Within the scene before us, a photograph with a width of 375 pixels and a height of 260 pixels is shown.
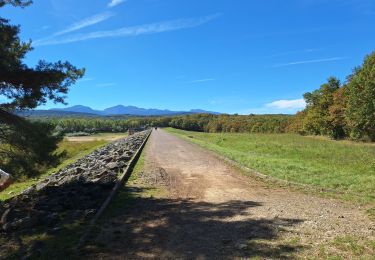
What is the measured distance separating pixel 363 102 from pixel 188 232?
4730 centimetres

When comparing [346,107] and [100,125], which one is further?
[100,125]

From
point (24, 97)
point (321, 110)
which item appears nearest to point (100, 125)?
point (321, 110)

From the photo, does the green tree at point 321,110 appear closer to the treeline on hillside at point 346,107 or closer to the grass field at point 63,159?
the treeline on hillside at point 346,107

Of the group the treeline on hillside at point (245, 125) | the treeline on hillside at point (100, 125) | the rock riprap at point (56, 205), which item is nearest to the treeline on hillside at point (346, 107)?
the treeline on hillside at point (245, 125)

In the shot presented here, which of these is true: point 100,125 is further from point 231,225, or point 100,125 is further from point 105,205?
point 231,225

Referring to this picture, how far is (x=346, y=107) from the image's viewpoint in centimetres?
5928

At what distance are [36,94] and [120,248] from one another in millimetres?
7130

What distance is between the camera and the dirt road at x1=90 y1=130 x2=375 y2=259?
6875 millimetres

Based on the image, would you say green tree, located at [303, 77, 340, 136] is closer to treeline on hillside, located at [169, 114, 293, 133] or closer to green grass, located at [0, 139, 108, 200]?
treeline on hillside, located at [169, 114, 293, 133]

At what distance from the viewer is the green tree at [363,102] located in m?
48.7

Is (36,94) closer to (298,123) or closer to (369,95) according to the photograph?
(369,95)

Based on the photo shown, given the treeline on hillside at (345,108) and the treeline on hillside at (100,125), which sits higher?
the treeline on hillside at (345,108)

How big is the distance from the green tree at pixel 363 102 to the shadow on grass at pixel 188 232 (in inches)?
1693

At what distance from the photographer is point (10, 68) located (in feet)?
39.0
